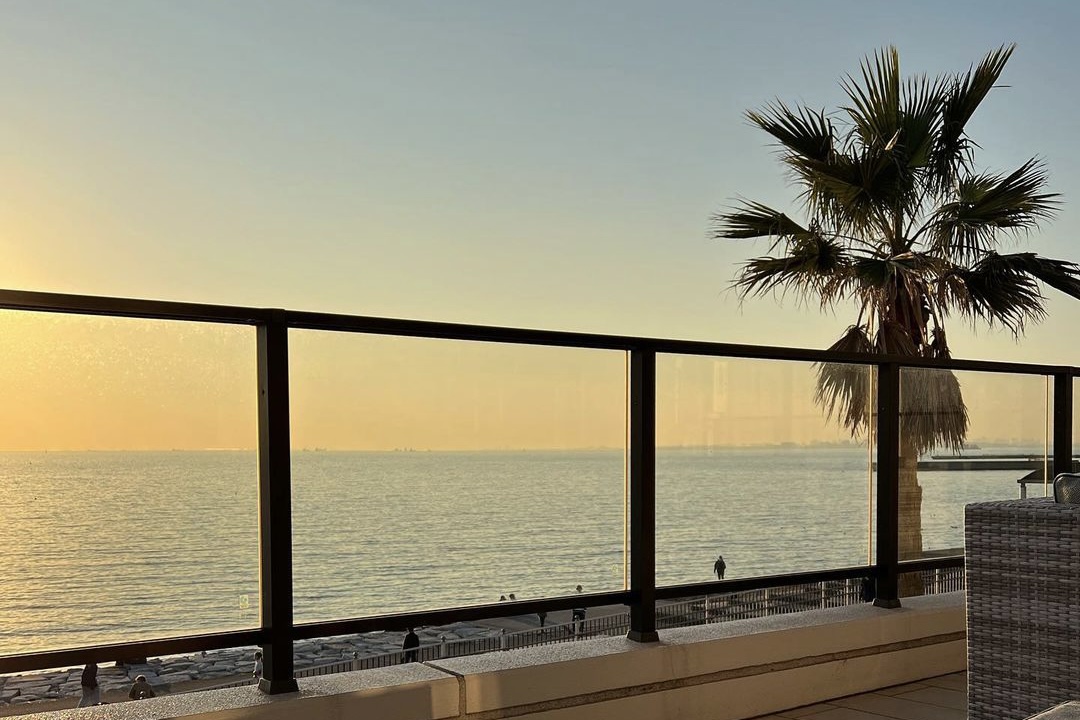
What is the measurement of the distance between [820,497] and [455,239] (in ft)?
89.0

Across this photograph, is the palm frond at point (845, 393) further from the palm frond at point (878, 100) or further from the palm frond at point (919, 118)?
the palm frond at point (878, 100)

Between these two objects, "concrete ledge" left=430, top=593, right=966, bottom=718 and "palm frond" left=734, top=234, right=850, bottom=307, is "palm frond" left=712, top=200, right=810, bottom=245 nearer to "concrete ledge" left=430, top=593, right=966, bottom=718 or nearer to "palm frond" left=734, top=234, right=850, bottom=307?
"palm frond" left=734, top=234, right=850, bottom=307

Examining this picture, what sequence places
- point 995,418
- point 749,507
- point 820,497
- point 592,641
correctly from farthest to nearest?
1. point 995,418
2. point 820,497
3. point 749,507
4. point 592,641

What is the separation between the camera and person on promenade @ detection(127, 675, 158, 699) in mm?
2562

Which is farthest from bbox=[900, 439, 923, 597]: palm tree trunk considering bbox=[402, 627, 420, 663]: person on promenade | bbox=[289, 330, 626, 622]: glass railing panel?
bbox=[402, 627, 420, 663]: person on promenade

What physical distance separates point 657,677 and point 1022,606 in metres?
1.13

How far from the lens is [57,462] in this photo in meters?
2.32

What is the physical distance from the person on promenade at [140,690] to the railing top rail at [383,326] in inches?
36.8

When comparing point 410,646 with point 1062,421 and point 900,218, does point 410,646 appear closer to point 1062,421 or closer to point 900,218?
point 1062,421

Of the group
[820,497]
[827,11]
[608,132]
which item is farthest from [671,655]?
[608,132]

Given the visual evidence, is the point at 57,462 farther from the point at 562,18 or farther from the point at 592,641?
the point at 562,18

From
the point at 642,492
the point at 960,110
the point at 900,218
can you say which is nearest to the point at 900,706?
the point at 642,492

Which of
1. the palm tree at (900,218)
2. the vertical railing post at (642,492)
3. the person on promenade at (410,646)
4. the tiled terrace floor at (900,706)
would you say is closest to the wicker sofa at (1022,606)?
the tiled terrace floor at (900,706)

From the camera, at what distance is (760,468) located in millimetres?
3699
